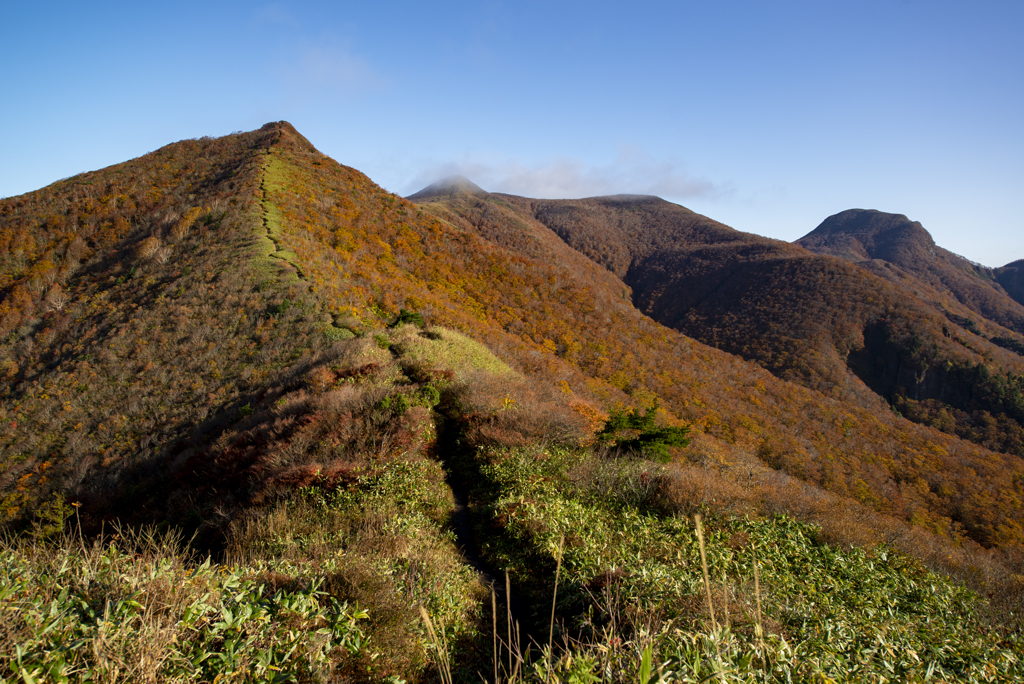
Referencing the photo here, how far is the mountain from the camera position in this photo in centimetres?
364

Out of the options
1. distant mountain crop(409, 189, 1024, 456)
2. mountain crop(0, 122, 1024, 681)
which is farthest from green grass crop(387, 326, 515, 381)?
distant mountain crop(409, 189, 1024, 456)

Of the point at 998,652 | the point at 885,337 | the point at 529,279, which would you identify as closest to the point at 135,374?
the point at 998,652

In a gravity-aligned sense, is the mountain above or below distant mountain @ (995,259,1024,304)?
below

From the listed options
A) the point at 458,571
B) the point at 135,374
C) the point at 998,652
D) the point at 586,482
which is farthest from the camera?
the point at 135,374

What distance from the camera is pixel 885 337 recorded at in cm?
5747

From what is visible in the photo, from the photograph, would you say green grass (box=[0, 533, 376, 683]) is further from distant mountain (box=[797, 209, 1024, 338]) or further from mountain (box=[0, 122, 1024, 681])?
distant mountain (box=[797, 209, 1024, 338])

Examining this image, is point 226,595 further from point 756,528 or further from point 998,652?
point 756,528

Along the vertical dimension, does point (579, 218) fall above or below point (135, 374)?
above

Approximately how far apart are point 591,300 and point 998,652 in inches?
1170

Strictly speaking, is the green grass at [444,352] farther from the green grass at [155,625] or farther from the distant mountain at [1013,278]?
the distant mountain at [1013,278]

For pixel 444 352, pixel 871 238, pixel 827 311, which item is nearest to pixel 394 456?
pixel 444 352

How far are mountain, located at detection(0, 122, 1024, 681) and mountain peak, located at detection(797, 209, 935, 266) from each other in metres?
112

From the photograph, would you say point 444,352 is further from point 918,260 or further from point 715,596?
point 918,260

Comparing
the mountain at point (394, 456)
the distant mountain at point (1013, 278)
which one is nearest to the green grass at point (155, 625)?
the mountain at point (394, 456)
